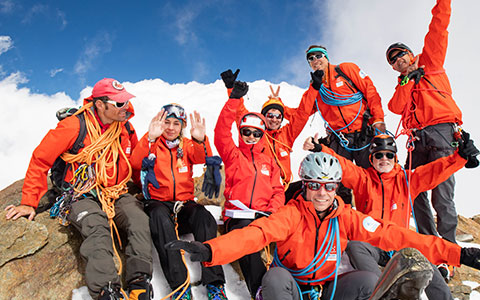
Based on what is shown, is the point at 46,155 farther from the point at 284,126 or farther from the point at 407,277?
the point at 407,277

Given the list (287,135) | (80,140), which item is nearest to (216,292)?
(80,140)

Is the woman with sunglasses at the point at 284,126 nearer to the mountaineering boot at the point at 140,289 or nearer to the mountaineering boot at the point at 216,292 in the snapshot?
the mountaineering boot at the point at 216,292

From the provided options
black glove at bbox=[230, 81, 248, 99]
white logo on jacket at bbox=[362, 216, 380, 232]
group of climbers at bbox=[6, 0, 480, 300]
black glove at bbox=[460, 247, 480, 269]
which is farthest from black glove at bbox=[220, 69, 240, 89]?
black glove at bbox=[460, 247, 480, 269]

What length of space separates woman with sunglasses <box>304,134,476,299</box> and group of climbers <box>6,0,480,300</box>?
0.01 m

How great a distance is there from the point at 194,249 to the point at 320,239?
143cm

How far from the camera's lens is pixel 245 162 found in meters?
4.64

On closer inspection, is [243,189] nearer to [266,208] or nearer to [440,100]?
[266,208]

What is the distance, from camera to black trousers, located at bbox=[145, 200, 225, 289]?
370 centimetres

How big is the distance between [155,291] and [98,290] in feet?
2.52

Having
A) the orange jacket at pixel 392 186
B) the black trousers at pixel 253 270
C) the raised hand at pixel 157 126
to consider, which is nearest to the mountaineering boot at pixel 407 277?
the black trousers at pixel 253 270

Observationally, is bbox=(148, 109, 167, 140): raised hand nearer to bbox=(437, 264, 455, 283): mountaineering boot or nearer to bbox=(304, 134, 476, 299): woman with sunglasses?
bbox=(304, 134, 476, 299): woman with sunglasses

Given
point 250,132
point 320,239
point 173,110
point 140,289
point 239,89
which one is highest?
point 239,89

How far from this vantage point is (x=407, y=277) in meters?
2.29

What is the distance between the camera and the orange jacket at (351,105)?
216 inches
